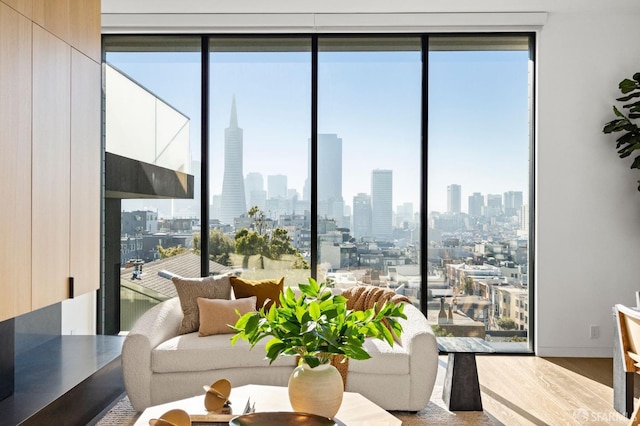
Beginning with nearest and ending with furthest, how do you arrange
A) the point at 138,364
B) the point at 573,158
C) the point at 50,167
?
the point at 50,167 → the point at 138,364 → the point at 573,158

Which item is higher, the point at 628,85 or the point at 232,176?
the point at 628,85

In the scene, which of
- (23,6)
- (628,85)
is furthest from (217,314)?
(628,85)

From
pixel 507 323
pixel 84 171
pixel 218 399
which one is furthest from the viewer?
pixel 507 323

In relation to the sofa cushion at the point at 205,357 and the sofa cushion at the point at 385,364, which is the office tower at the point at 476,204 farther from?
the sofa cushion at the point at 205,357

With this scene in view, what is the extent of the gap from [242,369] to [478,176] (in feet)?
9.30

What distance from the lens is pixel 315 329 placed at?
6.85 ft

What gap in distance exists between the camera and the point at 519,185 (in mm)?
4984

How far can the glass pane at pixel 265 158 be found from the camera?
4.99 metres

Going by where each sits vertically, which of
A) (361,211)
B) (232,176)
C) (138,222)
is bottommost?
(138,222)

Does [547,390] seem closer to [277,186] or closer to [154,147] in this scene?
[277,186]

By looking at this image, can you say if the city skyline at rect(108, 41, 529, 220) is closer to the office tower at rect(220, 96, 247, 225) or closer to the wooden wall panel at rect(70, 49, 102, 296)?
the office tower at rect(220, 96, 247, 225)

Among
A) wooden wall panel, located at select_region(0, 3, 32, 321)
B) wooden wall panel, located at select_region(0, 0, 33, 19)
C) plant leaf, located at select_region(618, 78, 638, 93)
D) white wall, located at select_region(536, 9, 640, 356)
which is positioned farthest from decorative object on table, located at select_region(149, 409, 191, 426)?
plant leaf, located at select_region(618, 78, 638, 93)

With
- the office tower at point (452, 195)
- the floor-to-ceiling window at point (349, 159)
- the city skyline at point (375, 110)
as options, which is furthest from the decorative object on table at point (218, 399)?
the office tower at point (452, 195)

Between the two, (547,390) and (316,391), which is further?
(547,390)
